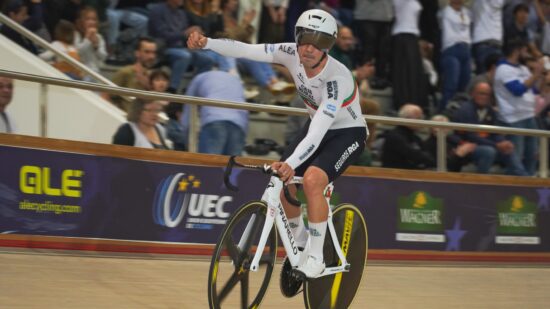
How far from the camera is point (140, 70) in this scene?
9.13m

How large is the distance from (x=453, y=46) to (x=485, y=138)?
226cm

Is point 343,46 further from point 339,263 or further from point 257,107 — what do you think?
point 339,263

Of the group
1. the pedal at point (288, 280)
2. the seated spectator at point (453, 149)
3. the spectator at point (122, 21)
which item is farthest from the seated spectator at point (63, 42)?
the pedal at point (288, 280)

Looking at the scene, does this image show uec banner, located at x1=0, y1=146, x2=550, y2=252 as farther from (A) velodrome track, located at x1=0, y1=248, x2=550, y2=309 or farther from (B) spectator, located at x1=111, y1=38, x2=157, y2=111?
(B) spectator, located at x1=111, y1=38, x2=157, y2=111

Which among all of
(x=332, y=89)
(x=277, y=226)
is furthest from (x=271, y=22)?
(x=277, y=226)

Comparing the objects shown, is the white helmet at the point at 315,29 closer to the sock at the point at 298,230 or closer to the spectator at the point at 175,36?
the sock at the point at 298,230

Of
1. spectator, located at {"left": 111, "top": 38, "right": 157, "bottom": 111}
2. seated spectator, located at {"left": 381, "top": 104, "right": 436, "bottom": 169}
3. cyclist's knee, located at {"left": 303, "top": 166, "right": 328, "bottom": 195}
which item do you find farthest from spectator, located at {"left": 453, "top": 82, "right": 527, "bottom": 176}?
cyclist's knee, located at {"left": 303, "top": 166, "right": 328, "bottom": 195}

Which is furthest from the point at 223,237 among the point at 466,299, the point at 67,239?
the point at 466,299

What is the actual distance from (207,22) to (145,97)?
2.53 meters

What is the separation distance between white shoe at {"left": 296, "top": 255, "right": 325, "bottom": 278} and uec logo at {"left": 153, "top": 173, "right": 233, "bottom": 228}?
2.64 m

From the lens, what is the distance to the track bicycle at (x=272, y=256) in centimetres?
555

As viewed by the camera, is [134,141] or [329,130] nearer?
[329,130]

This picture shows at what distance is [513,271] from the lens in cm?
995

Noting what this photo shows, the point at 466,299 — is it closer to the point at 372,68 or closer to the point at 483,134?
the point at 483,134
